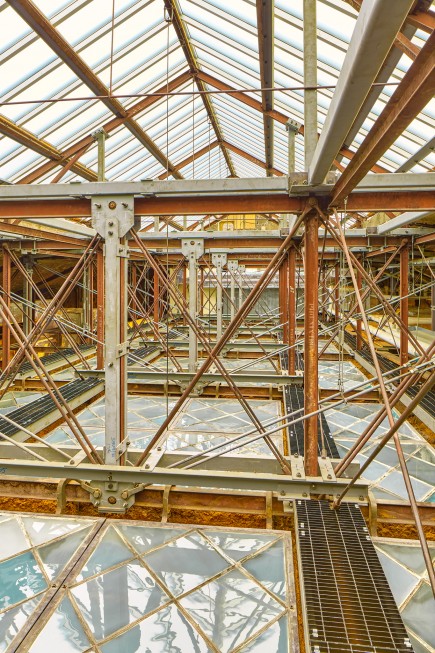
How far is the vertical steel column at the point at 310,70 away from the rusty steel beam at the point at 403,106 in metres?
1.05

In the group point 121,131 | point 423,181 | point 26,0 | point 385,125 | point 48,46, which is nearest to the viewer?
point 385,125

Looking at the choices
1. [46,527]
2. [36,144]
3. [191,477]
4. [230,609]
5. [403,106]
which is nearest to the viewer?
[403,106]

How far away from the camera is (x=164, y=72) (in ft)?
31.3

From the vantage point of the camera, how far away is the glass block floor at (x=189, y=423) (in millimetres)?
6375

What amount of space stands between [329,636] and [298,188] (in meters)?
3.15

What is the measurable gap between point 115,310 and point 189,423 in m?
3.61

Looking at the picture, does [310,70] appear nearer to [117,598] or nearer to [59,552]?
[117,598]

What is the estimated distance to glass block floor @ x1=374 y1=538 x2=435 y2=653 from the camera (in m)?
2.94

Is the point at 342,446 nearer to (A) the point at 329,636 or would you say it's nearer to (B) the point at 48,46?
(A) the point at 329,636

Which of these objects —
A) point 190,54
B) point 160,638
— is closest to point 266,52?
point 190,54

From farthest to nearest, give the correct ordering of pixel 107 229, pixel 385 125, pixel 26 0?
pixel 26 0
pixel 107 229
pixel 385 125

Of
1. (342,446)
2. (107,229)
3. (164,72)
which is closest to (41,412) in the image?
(107,229)

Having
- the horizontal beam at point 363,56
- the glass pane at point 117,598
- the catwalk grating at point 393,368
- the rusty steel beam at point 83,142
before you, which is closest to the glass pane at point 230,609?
the glass pane at point 117,598

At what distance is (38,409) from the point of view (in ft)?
21.6
